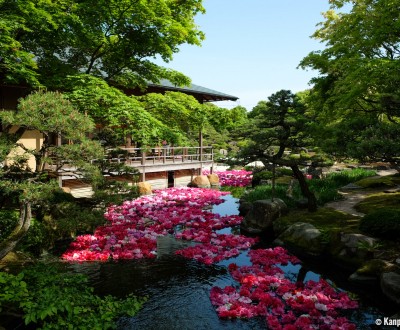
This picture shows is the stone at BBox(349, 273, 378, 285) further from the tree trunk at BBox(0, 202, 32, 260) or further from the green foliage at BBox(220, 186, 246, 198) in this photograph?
the green foliage at BBox(220, 186, 246, 198)

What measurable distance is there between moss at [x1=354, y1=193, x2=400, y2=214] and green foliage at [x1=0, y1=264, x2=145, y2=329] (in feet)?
38.2

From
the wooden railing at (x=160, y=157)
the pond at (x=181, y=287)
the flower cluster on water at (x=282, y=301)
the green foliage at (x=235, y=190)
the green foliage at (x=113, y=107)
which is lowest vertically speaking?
the pond at (x=181, y=287)

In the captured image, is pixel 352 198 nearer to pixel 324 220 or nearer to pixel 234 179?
pixel 324 220

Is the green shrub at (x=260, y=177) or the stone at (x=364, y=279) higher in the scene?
the green shrub at (x=260, y=177)

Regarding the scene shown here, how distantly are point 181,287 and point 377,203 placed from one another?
10155 mm

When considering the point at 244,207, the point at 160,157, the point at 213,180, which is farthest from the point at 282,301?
the point at 213,180

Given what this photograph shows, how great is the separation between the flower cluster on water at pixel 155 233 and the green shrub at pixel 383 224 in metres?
4.12

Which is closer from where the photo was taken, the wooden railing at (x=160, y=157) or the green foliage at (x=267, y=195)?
the green foliage at (x=267, y=195)

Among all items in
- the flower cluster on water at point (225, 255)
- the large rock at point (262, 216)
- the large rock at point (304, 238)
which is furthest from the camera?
the large rock at point (262, 216)

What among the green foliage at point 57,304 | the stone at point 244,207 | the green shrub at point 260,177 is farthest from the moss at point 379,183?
the green foliage at point 57,304

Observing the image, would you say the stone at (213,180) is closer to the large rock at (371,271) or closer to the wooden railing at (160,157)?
the wooden railing at (160,157)

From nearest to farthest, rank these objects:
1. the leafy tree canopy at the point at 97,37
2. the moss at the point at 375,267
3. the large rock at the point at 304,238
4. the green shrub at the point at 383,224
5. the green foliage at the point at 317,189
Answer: the moss at the point at 375,267 → the green shrub at the point at 383,224 → the leafy tree canopy at the point at 97,37 → the large rock at the point at 304,238 → the green foliage at the point at 317,189

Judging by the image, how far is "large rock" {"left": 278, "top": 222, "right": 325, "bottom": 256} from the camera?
10.7 metres

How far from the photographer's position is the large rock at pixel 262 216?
1378 cm
